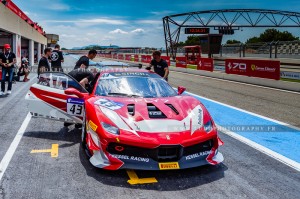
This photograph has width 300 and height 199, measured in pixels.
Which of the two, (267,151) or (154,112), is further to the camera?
(267,151)

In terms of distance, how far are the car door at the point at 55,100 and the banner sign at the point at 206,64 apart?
18011 millimetres

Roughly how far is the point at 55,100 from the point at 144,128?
2.67 metres

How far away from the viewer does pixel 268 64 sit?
656 inches

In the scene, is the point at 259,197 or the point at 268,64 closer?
the point at 259,197

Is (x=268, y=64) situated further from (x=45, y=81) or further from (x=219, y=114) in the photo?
(x=45, y=81)

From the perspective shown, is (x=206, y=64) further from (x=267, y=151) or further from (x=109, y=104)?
(x=109, y=104)

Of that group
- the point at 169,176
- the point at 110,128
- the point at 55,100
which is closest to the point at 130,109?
the point at 110,128

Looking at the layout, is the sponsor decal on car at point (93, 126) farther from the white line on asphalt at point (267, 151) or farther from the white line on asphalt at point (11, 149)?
the white line on asphalt at point (267, 151)

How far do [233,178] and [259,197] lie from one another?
60 cm

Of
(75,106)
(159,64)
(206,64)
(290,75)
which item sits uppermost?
(206,64)

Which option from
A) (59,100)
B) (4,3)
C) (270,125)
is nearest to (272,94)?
(270,125)

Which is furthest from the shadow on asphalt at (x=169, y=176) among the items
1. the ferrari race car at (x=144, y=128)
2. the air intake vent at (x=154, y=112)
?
the air intake vent at (x=154, y=112)

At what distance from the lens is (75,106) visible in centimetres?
595

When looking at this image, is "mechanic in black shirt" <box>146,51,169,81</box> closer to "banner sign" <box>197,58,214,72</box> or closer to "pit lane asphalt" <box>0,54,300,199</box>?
"pit lane asphalt" <box>0,54,300,199</box>
